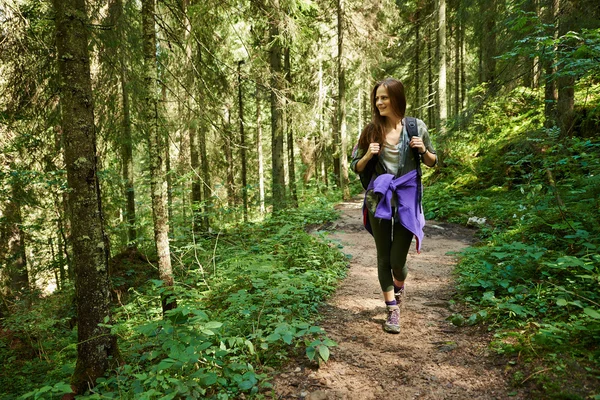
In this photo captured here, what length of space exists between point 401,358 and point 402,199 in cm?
141

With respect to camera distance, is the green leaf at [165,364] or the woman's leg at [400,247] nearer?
the green leaf at [165,364]

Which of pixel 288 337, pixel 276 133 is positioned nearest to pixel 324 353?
pixel 288 337

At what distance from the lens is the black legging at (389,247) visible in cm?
328

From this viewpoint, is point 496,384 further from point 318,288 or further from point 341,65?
point 341,65

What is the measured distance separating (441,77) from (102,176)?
38.1 ft

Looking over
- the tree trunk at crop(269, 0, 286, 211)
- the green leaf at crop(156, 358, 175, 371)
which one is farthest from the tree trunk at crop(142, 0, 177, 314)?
the tree trunk at crop(269, 0, 286, 211)

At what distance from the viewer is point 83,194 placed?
3.29 m

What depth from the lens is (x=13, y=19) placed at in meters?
4.10

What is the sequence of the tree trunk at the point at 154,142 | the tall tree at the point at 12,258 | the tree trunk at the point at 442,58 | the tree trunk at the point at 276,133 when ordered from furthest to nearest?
the tree trunk at the point at 442,58
the tree trunk at the point at 276,133
the tall tree at the point at 12,258
the tree trunk at the point at 154,142

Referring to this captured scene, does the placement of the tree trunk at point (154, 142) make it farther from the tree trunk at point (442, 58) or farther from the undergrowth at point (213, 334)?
the tree trunk at point (442, 58)

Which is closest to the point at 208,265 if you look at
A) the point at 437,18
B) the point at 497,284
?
the point at 497,284

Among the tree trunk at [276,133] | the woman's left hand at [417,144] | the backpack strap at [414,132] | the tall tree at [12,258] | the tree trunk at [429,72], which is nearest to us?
the woman's left hand at [417,144]

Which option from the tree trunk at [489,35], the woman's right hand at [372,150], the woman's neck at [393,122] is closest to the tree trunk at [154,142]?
the woman's right hand at [372,150]

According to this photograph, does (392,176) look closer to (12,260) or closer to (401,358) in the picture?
(401,358)
